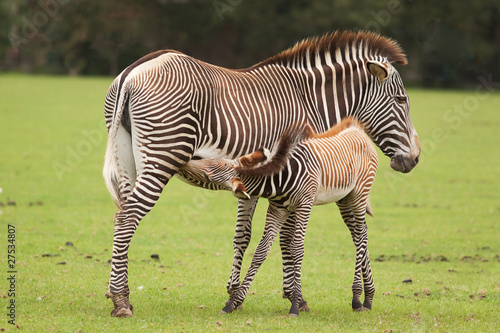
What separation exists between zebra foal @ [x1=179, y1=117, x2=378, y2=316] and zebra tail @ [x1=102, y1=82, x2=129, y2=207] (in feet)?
2.35

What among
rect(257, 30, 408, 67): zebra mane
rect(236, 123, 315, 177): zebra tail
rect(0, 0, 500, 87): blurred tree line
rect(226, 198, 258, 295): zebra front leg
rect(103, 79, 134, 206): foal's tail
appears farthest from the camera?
rect(0, 0, 500, 87): blurred tree line

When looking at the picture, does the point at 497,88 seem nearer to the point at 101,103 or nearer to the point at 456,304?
the point at 101,103

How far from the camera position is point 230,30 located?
53.9 m

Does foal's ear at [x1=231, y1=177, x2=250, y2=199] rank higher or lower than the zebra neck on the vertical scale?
lower

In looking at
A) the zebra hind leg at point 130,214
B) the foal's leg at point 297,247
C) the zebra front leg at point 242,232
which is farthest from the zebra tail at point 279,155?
the zebra front leg at point 242,232

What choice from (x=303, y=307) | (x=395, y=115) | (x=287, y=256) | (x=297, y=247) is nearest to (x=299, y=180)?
(x=297, y=247)

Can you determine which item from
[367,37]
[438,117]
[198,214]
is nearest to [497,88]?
[438,117]

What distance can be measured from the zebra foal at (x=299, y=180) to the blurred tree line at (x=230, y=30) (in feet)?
128

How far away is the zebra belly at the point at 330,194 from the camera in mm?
7045

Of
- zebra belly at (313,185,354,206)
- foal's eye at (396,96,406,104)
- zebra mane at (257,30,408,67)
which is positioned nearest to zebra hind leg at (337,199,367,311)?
zebra belly at (313,185,354,206)

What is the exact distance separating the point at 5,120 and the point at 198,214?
1347 cm

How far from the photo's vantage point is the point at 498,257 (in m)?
10.5

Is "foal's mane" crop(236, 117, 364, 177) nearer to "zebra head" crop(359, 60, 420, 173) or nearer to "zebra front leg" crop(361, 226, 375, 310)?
"zebra head" crop(359, 60, 420, 173)

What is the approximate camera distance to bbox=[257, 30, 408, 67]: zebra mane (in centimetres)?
780
